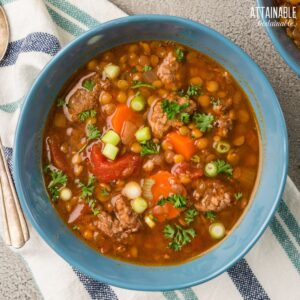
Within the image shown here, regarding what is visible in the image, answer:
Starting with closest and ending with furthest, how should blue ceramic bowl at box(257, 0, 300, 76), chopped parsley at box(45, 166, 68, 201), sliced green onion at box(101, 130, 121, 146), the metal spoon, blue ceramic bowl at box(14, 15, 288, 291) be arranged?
blue ceramic bowl at box(257, 0, 300, 76) < blue ceramic bowl at box(14, 15, 288, 291) < sliced green onion at box(101, 130, 121, 146) < chopped parsley at box(45, 166, 68, 201) < the metal spoon

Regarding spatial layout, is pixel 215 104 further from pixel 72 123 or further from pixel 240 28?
pixel 72 123

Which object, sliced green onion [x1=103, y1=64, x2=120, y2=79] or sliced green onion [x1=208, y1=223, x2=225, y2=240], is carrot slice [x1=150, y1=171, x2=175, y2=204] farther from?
sliced green onion [x1=103, y1=64, x2=120, y2=79]

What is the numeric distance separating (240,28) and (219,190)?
1.27m

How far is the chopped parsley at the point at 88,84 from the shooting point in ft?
12.6

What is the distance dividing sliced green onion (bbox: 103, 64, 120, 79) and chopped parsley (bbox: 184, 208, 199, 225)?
3.56 feet

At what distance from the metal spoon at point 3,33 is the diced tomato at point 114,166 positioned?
1150 mm

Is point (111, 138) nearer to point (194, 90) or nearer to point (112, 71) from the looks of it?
point (112, 71)

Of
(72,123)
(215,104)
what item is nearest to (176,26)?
(215,104)

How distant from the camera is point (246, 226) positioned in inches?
153

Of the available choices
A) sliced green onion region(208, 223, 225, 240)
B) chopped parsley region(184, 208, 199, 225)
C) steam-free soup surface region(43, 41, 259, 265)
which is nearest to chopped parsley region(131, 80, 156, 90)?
steam-free soup surface region(43, 41, 259, 265)

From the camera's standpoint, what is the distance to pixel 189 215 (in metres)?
3.84

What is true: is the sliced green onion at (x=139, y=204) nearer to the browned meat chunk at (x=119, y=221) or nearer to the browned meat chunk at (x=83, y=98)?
the browned meat chunk at (x=119, y=221)

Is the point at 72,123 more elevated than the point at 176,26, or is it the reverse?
the point at 176,26

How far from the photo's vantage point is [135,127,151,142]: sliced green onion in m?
3.76
